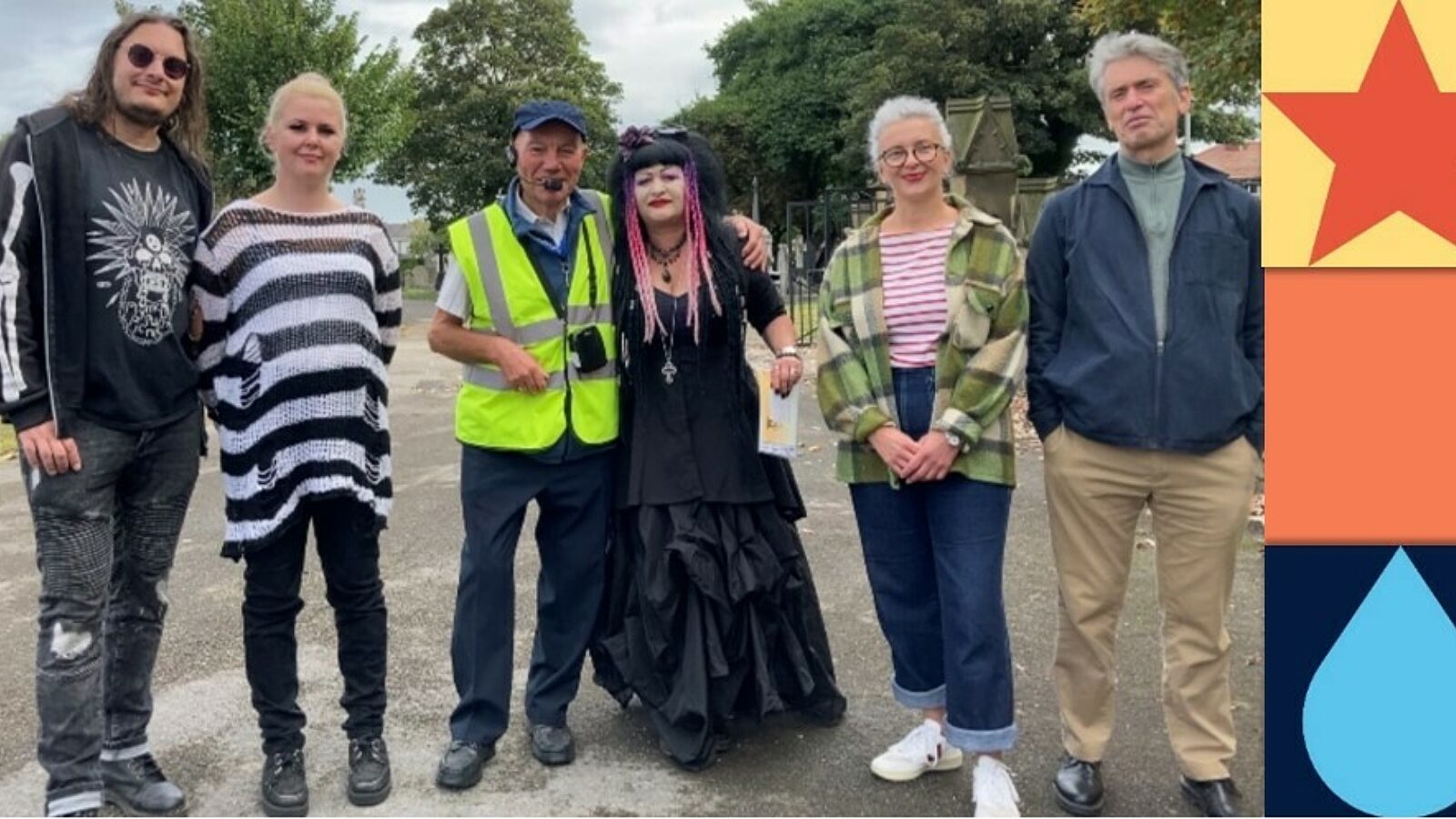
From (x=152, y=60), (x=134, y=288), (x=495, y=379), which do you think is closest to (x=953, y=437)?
(x=495, y=379)

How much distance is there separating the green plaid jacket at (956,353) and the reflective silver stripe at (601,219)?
0.70 m

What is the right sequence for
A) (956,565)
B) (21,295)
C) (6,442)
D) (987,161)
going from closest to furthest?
(21,295)
(956,565)
(987,161)
(6,442)

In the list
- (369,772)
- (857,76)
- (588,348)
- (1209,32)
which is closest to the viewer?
(369,772)

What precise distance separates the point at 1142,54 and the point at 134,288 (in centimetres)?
271

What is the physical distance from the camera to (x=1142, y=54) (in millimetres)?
2941

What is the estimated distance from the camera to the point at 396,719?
12.2 ft

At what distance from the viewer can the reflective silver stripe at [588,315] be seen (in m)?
3.30

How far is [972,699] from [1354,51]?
185 cm

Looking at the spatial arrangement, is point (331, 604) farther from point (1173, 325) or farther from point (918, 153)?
point (1173, 325)

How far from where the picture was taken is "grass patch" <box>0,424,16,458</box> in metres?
9.59

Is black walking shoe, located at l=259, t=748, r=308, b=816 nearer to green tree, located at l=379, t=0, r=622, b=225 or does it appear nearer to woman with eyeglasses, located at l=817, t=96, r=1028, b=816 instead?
woman with eyeglasses, located at l=817, t=96, r=1028, b=816

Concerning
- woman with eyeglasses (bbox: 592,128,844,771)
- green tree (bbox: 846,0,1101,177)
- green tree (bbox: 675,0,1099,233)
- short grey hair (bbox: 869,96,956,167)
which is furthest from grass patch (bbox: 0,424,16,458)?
green tree (bbox: 846,0,1101,177)

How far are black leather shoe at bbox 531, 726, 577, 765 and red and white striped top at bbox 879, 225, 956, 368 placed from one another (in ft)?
5.04

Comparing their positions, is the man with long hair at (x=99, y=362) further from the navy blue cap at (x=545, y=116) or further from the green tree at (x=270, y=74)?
the green tree at (x=270, y=74)
